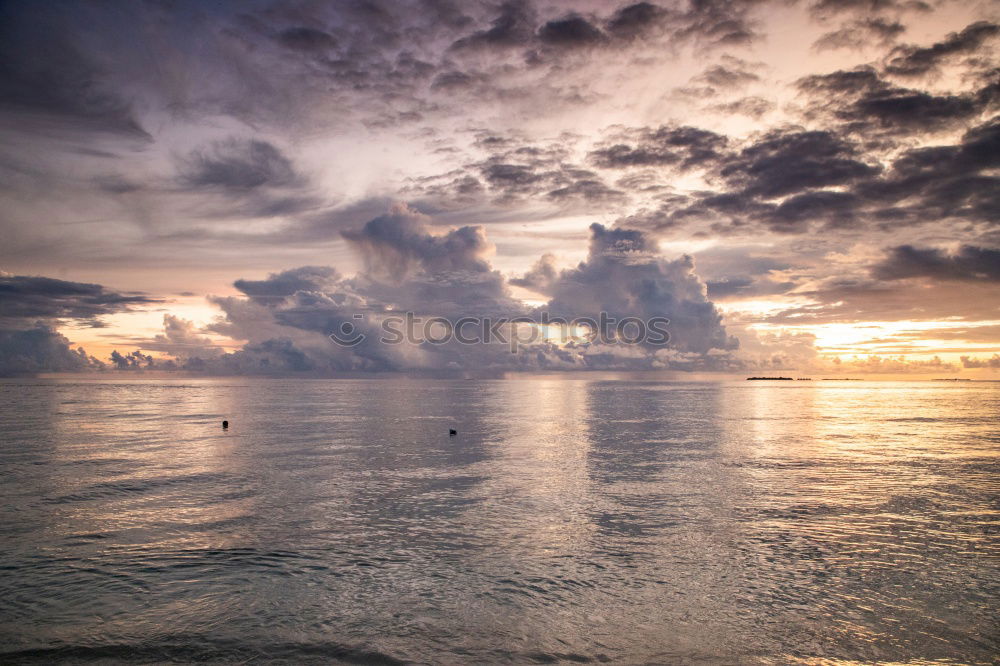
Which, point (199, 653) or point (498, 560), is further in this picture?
point (498, 560)

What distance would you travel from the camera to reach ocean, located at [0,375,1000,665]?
13.7 m

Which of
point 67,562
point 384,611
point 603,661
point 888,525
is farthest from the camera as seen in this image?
point 888,525

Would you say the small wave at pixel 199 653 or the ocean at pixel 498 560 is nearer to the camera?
the small wave at pixel 199 653

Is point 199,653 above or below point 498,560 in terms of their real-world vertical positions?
above

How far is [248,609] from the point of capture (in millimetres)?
15516

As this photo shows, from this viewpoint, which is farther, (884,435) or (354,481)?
(884,435)

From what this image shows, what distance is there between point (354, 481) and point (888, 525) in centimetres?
2566

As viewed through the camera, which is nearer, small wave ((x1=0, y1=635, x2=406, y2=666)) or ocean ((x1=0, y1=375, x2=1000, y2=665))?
small wave ((x1=0, y1=635, x2=406, y2=666))

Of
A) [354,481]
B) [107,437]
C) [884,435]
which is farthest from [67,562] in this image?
[884,435]

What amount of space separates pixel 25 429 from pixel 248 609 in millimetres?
66147

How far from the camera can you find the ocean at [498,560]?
13.7 metres

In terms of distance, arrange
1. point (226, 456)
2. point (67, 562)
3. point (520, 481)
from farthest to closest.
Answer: point (226, 456), point (520, 481), point (67, 562)

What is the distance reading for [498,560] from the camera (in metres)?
19.4

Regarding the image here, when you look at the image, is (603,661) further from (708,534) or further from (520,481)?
(520,481)
